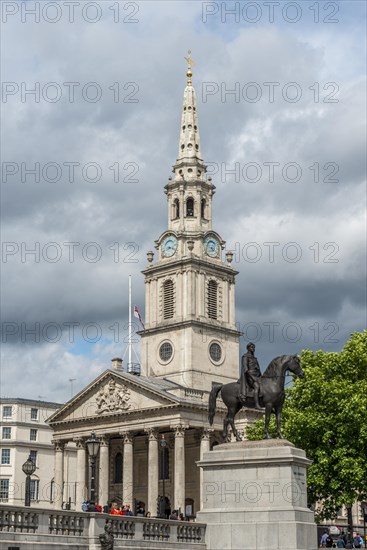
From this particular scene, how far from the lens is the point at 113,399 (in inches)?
3698

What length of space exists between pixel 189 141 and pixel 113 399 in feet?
99.6

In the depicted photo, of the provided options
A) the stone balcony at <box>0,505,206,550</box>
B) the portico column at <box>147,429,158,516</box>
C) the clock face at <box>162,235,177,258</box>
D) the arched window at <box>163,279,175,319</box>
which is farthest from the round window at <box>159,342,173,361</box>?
the stone balcony at <box>0,505,206,550</box>

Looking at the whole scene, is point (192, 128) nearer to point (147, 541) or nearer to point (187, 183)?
point (187, 183)

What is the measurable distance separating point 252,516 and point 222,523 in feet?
4.04

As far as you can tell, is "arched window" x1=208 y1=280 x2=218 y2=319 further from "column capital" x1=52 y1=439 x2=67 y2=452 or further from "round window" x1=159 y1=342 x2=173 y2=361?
"column capital" x1=52 y1=439 x2=67 y2=452

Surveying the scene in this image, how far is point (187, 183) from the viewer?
10444 cm

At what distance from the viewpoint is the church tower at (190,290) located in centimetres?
9938

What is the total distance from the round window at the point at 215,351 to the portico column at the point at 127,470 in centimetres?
1393

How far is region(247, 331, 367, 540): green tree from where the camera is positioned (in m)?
57.0

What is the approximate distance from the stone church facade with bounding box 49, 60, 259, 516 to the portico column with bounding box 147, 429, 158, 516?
3.5 inches

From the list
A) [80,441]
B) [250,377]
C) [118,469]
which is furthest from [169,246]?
[250,377]

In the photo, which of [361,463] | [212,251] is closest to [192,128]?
[212,251]

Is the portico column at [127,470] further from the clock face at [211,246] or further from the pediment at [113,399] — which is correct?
the clock face at [211,246]

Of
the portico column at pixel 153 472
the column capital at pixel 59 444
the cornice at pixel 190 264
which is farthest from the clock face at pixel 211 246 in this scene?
the column capital at pixel 59 444
